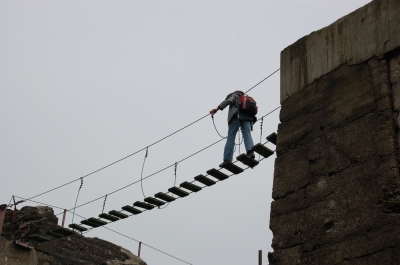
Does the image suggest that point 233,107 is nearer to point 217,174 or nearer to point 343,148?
point 217,174

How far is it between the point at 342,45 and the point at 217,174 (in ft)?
14.6

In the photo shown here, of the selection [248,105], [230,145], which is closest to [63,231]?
[230,145]

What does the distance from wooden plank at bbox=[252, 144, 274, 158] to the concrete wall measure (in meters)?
3.10

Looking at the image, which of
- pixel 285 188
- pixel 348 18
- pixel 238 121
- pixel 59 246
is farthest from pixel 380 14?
pixel 59 246

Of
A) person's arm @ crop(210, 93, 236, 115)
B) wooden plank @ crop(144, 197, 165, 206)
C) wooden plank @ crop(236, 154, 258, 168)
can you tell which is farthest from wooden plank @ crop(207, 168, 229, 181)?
wooden plank @ crop(144, 197, 165, 206)

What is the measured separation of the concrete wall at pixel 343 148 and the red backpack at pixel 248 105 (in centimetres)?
349

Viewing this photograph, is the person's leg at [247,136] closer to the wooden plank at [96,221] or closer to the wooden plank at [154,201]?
the wooden plank at [154,201]

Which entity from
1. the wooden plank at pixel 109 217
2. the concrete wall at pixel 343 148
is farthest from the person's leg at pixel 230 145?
the concrete wall at pixel 343 148

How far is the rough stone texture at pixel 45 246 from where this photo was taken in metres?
10.6

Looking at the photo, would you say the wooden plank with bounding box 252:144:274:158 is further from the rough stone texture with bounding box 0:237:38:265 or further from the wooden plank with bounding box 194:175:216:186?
the rough stone texture with bounding box 0:237:38:265

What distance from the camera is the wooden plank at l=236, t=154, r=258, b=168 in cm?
857

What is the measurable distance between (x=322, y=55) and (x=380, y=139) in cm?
111

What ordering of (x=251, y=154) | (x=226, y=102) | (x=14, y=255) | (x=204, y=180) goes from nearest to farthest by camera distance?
(x=251, y=154)
(x=226, y=102)
(x=204, y=180)
(x=14, y=255)

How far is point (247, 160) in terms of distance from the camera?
8680mm
